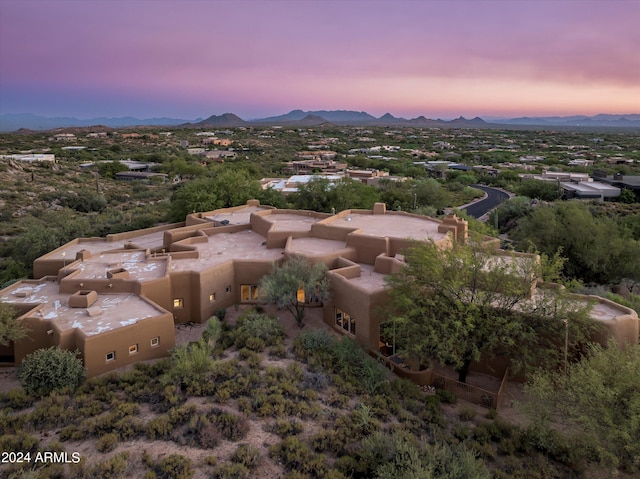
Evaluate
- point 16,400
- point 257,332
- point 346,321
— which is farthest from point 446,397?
point 16,400

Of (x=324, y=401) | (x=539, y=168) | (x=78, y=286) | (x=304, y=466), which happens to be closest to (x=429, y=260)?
(x=324, y=401)

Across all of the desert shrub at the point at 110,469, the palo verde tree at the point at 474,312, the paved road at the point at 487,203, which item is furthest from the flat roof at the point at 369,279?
the paved road at the point at 487,203

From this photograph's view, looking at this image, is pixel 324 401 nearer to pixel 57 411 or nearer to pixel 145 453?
pixel 145 453

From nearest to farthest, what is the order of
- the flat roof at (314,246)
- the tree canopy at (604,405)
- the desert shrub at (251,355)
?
the tree canopy at (604,405) < the desert shrub at (251,355) < the flat roof at (314,246)

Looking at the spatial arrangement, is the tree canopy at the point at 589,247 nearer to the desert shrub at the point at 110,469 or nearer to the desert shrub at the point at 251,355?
the desert shrub at the point at 251,355

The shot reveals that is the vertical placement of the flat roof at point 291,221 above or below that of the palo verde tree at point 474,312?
above

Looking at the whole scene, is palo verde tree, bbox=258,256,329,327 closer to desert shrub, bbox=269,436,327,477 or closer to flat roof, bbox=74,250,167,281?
flat roof, bbox=74,250,167,281

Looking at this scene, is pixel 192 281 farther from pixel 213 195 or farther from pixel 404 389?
pixel 213 195

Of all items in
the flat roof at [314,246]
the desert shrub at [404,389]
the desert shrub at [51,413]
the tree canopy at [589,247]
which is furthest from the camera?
the tree canopy at [589,247]
